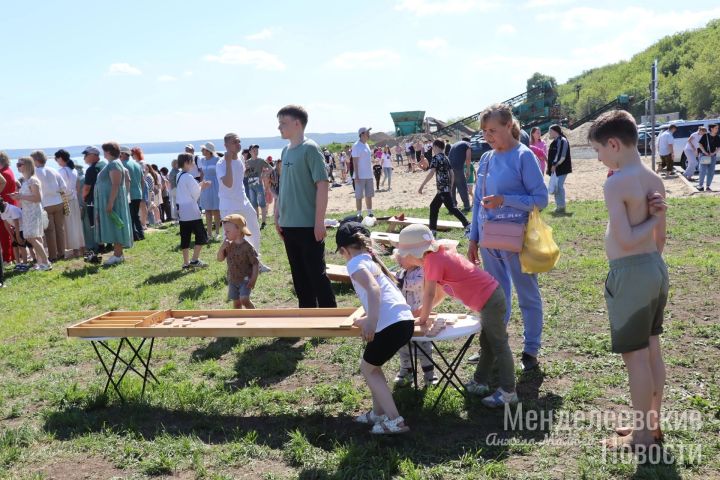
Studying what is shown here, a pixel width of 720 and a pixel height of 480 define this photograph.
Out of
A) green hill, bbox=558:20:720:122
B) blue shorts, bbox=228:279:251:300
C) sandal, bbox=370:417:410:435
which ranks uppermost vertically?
green hill, bbox=558:20:720:122

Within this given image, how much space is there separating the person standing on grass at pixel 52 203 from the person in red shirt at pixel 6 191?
1.38ft

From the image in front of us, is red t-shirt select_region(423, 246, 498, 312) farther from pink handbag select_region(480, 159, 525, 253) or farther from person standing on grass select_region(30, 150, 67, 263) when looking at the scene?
person standing on grass select_region(30, 150, 67, 263)

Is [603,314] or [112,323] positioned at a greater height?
[112,323]

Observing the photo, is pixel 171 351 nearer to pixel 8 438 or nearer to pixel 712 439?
pixel 8 438

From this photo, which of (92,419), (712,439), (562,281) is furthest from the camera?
(562,281)

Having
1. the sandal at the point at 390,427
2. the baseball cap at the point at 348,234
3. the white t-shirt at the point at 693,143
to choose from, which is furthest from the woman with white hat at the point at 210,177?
the white t-shirt at the point at 693,143

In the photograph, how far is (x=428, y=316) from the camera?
4.09 m

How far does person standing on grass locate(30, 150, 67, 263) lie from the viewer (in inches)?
432

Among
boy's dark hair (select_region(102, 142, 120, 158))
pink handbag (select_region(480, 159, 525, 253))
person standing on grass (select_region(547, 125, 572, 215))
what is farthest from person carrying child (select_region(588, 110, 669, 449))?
person standing on grass (select_region(547, 125, 572, 215))

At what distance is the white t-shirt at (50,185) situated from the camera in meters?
11.0

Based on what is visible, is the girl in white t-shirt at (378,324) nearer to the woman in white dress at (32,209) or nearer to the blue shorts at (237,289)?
the blue shorts at (237,289)

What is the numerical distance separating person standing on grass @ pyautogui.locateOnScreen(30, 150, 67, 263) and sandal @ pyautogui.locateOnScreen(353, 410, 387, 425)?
9.08m

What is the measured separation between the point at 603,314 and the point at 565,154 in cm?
754

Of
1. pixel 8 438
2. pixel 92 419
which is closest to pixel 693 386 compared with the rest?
pixel 92 419
